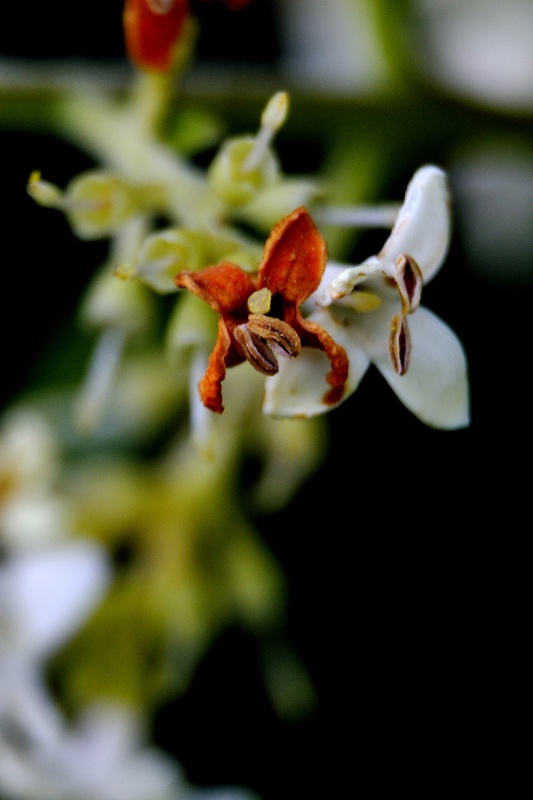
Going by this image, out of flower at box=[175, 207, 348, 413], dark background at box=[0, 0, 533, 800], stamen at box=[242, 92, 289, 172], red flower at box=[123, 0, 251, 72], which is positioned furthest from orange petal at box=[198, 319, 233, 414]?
dark background at box=[0, 0, 533, 800]

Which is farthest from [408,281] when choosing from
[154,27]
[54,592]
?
[54,592]

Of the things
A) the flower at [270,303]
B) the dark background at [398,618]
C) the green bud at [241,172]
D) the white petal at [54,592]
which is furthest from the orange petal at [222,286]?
the dark background at [398,618]

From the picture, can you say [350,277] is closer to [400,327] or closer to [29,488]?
[400,327]

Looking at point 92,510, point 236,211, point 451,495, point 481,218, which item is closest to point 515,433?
point 451,495

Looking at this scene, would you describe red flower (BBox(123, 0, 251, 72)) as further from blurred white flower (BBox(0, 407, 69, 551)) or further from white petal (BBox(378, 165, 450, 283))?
blurred white flower (BBox(0, 407, 69, 551))

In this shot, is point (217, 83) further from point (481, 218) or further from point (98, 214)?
point (481, 218)
